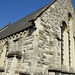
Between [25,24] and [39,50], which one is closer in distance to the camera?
[39,50]

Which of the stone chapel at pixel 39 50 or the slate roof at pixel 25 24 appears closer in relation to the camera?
the stone chapel at pixel 39 50

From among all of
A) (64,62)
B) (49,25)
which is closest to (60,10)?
(49,25)

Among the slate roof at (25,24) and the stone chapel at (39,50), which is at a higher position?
the slate roof at (25,24)

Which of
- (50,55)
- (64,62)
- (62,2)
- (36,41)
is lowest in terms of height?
(64,62)

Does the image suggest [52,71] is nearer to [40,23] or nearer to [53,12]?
[40,23]

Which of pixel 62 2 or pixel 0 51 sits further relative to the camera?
pixel 0 51

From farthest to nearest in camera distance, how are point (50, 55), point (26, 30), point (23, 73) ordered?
point (26, 30) → point (50, 55) → point (23, 73)

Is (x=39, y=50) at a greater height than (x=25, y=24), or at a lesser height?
lesser

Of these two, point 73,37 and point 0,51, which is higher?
point 73,37

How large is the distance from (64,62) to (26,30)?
4016 millimetres

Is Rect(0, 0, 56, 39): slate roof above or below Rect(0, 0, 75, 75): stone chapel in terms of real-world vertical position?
above

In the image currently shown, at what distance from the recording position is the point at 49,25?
7.32 m

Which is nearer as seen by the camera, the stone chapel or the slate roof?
the stone chapel

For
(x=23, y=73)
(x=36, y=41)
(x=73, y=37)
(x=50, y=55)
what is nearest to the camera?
(x=23, y=73)
